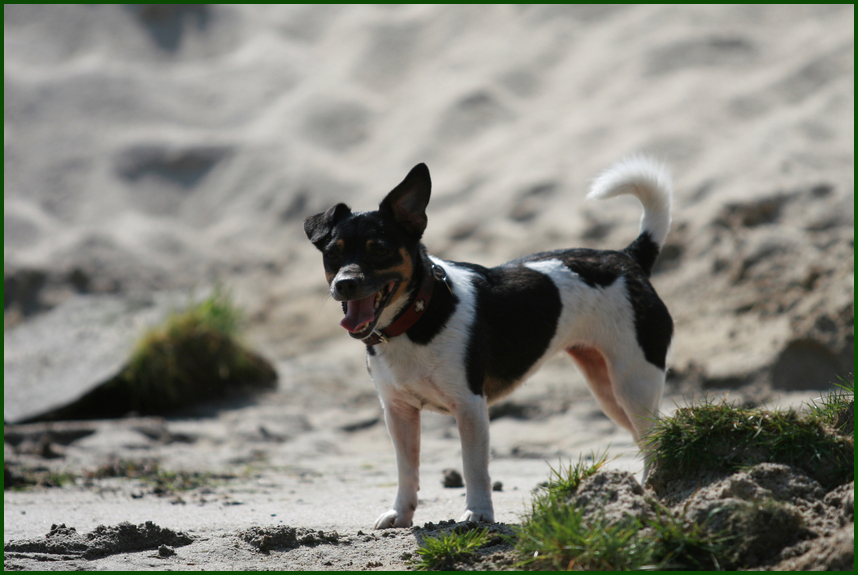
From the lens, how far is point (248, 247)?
12523 millimetres

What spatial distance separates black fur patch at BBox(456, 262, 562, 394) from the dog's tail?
80 cm

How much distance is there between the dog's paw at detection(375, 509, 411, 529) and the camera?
372 centimetres

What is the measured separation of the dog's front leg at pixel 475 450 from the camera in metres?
3.62

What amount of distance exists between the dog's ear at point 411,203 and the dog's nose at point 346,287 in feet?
1.62

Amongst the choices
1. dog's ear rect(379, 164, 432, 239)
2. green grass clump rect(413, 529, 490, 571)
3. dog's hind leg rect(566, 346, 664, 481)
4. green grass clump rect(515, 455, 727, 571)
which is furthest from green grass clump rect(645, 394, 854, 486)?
dog's ear rect(379, 164, 432, 239)

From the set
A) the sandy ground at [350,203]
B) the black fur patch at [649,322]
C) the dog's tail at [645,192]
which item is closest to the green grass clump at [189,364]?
the sandy ground at [350,203]

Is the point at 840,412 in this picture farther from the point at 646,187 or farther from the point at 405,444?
the point at 405,444

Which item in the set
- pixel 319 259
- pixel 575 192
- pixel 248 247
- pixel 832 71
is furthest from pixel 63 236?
pixel 832 71

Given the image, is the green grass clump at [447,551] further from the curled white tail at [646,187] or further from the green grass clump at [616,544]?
the curled white tail at [646,187]

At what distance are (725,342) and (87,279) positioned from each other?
9195 millimetres

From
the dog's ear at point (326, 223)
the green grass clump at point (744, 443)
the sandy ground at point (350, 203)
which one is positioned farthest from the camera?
the sandy ground at point (350, 203)

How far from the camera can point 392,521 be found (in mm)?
3740

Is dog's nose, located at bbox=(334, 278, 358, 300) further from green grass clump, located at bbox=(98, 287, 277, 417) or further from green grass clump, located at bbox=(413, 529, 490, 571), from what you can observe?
green grass clump, located at bbox=(98, 287, 277, 417)

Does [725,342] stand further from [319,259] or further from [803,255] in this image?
[319,259]
